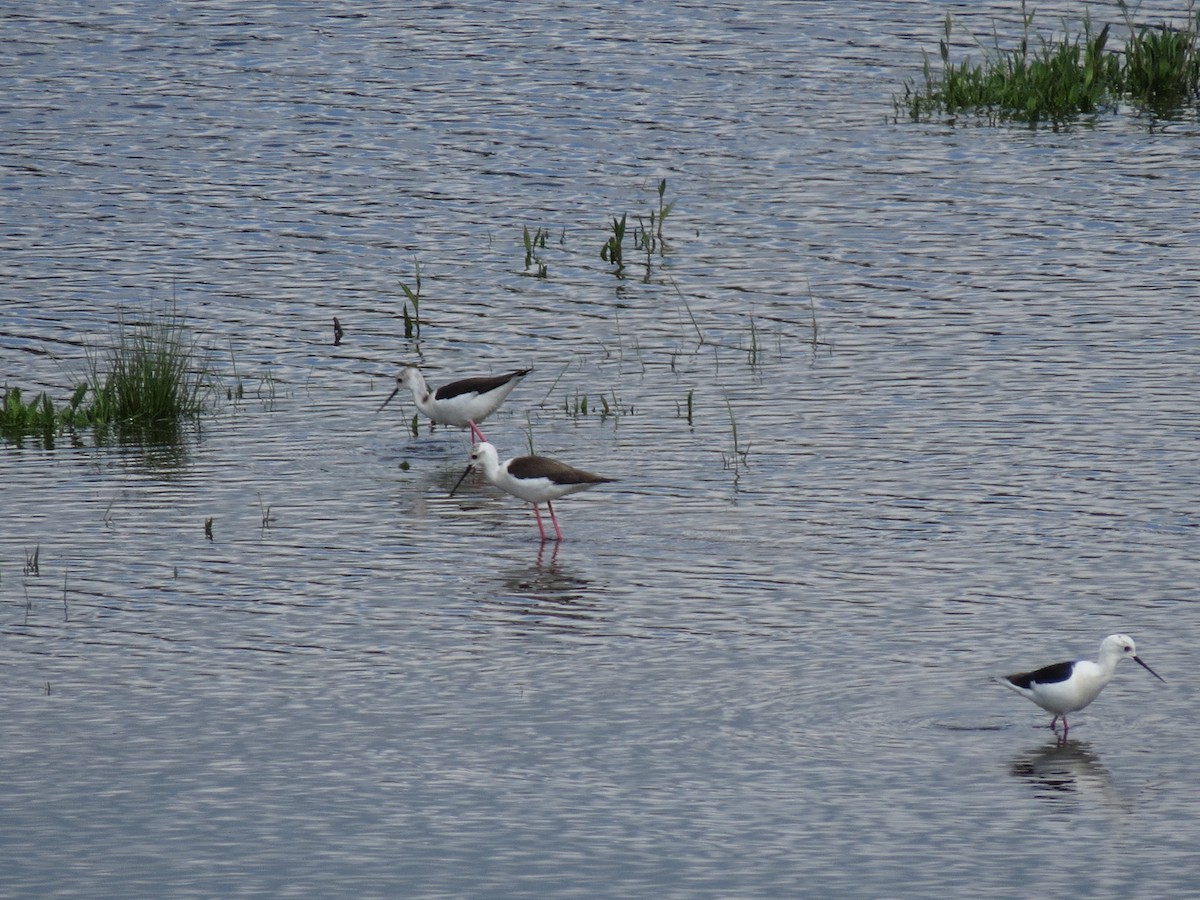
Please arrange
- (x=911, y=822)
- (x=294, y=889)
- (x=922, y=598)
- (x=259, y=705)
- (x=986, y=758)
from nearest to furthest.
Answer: (x=294, y=889), (x=911, y=822), (x=986, y=758), (x=259, y=705), (x=922, y=598)

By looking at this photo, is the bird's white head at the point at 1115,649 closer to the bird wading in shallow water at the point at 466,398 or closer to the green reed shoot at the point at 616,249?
the bird wading in shallow water at the point at 466,398

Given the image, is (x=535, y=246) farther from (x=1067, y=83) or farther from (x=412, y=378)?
(x=1067, y=83)

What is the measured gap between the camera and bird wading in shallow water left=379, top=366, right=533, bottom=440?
17250mm

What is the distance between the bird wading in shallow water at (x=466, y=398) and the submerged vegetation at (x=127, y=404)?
2034 millimetres

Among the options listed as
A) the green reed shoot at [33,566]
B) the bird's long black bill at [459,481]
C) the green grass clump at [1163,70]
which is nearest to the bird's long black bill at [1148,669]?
the bird's long black bill at [459,481]

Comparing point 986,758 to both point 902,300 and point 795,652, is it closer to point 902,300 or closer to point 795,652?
point 795,652

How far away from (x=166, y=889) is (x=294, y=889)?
0.58 m

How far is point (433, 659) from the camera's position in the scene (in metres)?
12.0

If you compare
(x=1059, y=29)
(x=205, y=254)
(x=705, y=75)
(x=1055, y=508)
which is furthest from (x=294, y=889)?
(x=1059, y=29)

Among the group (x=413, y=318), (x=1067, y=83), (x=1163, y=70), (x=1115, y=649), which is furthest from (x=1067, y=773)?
(x=1163, y=70)

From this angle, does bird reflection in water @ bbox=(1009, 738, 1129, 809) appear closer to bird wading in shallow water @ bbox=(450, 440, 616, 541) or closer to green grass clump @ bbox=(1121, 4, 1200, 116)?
bird wading in shallow water @ bbox=(450, 440, 616, 541)

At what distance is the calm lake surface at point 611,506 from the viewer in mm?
9734

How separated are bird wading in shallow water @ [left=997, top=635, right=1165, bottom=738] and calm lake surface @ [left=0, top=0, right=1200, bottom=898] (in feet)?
0.85

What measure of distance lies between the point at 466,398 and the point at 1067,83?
14886 mm
